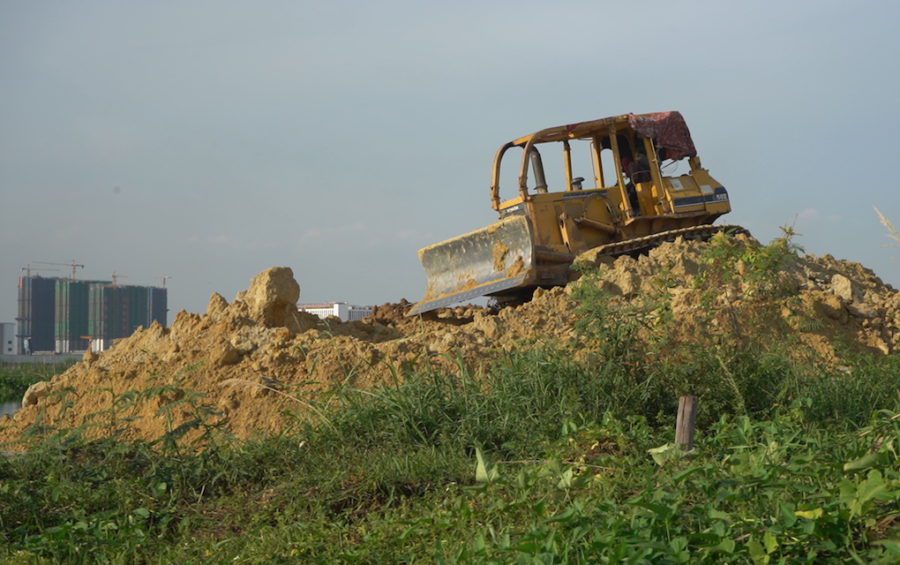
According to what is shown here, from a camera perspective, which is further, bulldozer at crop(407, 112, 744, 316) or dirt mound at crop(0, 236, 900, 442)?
bulldozer at crop(407, 112, 744, 316)

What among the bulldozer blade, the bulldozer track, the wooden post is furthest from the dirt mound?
the wooden post

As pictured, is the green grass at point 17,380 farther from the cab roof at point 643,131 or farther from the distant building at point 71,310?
the distant building at point 71,310

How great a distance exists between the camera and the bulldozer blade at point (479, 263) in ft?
42.5

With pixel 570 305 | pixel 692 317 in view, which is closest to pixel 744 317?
pixel 692 317

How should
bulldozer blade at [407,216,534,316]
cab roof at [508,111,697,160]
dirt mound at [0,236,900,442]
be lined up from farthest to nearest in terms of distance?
cab roof at [508,111,697,160] < bulldozer blade at [407,216,534,316] < dirt mound at [0,236,900,442]

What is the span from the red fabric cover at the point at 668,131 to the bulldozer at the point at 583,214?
0.04ft

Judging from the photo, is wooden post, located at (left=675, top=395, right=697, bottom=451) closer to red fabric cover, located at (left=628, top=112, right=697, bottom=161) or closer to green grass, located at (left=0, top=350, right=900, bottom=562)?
green grass, located at (left=0, top=350, right=900, bottom=562)

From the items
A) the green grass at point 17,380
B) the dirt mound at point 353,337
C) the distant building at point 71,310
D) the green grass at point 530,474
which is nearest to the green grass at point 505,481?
the green grass at point 530,474

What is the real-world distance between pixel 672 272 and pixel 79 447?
6547 millimetres

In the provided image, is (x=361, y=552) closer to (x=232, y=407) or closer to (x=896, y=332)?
(x=232, y=407)

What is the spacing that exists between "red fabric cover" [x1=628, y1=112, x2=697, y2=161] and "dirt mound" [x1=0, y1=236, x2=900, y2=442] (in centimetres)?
228

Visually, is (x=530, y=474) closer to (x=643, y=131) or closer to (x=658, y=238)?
(x=658, y=238)

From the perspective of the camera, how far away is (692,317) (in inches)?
365

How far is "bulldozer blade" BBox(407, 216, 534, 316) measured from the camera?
1296 centimetres
